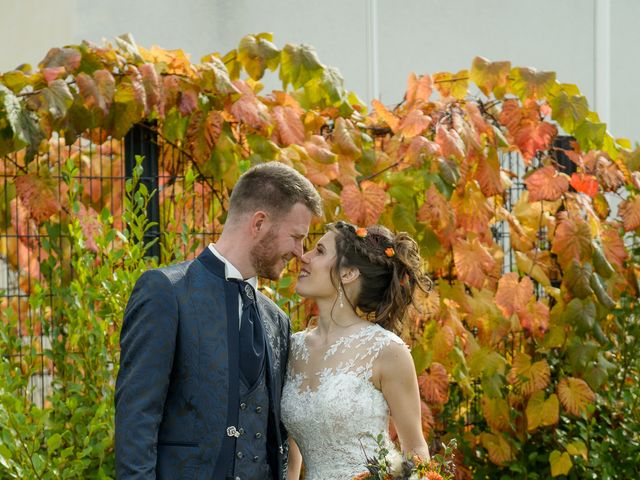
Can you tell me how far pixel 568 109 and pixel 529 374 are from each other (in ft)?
4.01

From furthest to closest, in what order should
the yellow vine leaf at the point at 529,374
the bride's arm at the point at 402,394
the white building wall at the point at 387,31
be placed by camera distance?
the white building wall at the point at 387,31 → the yellow vine leaf at the point at 529,374 → the bride's arm at the point at 402,394

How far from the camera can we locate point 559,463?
16.7 ft

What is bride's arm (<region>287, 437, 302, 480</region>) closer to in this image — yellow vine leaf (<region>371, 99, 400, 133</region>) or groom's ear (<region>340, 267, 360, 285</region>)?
groom's ear (<region>340, 267, 360, 285</region>)

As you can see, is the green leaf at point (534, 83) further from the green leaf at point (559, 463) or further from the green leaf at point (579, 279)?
the green leaf at point (559, 463)

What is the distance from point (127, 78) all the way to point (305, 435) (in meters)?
1.74

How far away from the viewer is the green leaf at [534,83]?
16.9ft

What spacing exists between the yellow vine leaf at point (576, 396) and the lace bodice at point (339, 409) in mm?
1846

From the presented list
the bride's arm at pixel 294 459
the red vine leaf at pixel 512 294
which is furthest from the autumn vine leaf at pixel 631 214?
the bride's arm at pixel 294 459

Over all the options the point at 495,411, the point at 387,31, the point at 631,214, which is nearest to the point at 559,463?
the point at 495,411

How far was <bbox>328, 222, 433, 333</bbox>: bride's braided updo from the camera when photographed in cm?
359

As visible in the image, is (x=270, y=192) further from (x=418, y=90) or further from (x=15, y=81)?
(x=418, y=90)

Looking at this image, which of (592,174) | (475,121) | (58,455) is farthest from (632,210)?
(58,455)

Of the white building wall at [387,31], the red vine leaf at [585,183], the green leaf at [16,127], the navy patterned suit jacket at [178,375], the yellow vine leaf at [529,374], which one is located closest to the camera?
the navy patterned suit jacket at [178,375]

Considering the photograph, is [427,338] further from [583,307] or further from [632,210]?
[632,210]
